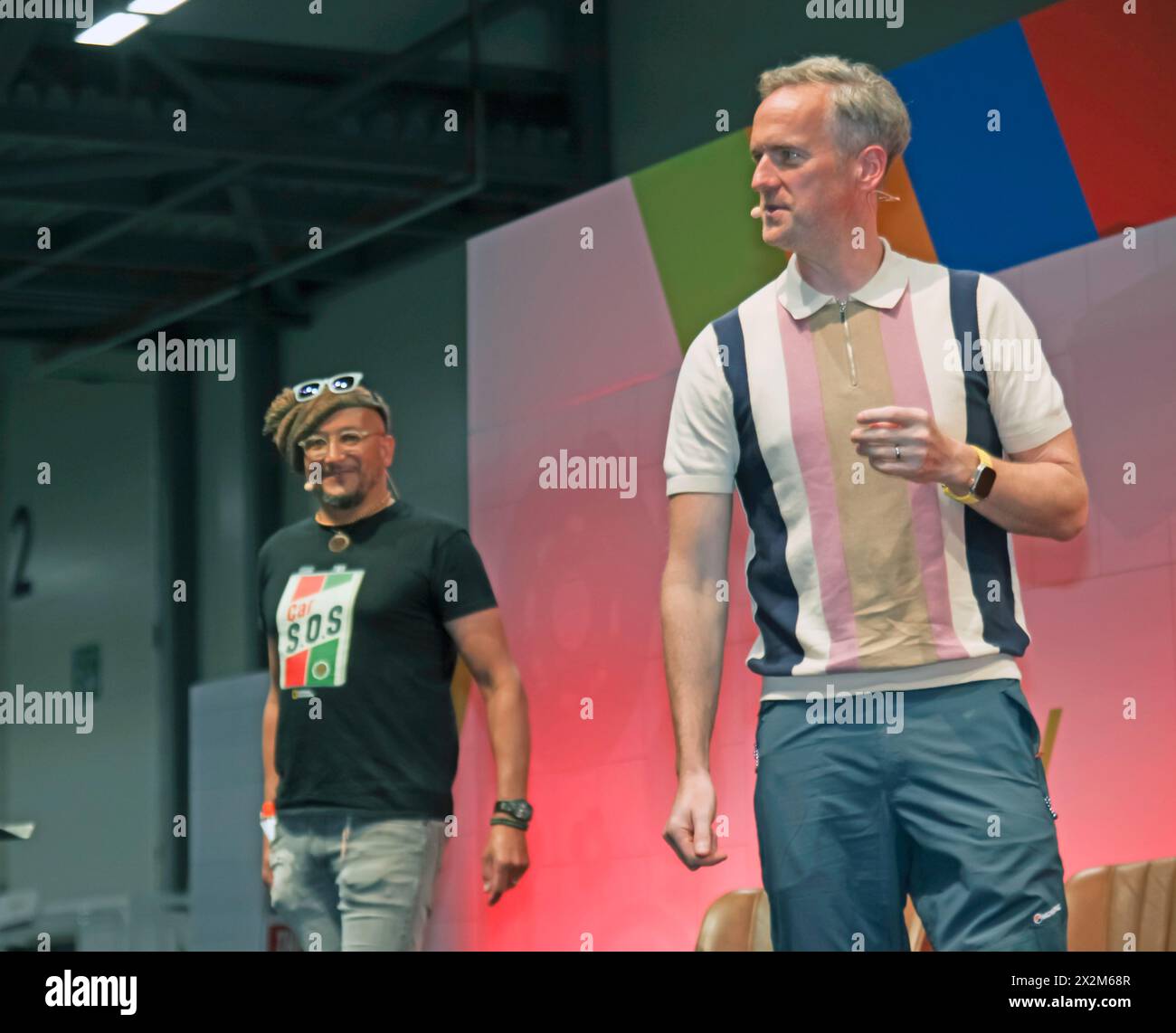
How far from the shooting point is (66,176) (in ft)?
23.2

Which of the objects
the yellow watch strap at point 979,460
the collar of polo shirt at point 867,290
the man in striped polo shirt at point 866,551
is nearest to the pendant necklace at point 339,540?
the man in striped polo shirt at point 866,551

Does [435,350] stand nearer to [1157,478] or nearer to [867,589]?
[1157,478]

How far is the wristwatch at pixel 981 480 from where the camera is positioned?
2.15m

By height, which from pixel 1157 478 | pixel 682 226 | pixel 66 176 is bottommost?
pixel 1157 478

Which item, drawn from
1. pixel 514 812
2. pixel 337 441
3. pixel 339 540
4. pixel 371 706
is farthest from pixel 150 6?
pixel 514 812

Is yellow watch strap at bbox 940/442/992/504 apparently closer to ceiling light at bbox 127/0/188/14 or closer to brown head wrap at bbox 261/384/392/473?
brown head wrap at bbox 261/384/392/473

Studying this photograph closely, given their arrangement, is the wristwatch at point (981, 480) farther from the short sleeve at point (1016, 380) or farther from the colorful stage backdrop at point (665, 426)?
the colorful stage backdrop at point (665, 426)

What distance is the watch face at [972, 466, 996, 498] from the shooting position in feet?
7.06

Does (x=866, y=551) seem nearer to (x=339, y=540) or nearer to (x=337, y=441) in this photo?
(x=339, y=540)

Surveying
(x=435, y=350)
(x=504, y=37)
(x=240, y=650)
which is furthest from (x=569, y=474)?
(x=240, y=650)

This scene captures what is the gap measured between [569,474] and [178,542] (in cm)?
479

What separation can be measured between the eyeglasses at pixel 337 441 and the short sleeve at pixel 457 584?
0.88 feet

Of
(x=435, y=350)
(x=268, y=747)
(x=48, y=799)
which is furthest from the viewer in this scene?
(x=48, y=799)

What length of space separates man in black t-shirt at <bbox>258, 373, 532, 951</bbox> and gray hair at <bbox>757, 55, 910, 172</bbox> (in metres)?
1.20
